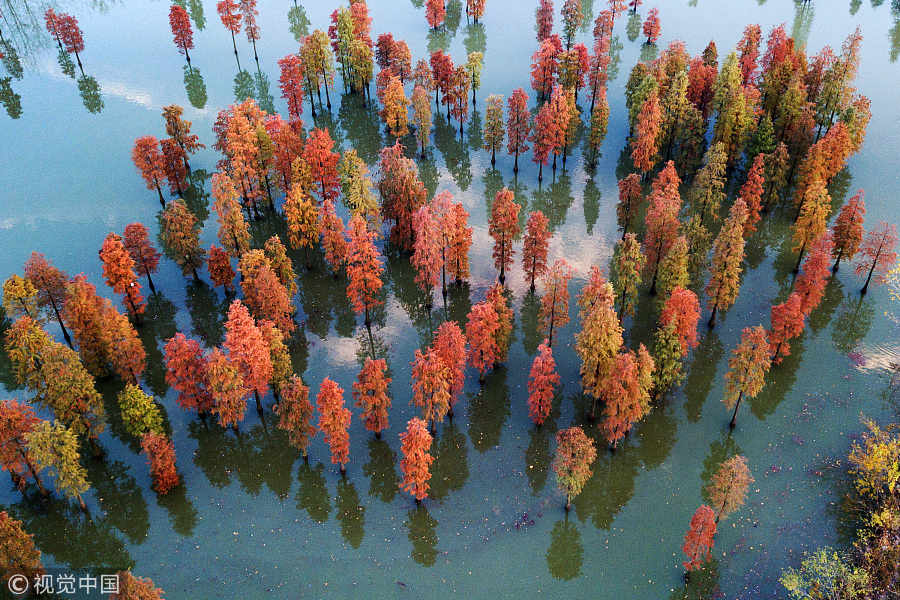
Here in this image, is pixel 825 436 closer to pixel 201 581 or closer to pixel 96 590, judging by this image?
pixel 201 581

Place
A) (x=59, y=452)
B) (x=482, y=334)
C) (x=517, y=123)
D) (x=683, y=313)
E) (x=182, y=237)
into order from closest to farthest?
1. (x=59, y=452)
2. (x=482, y=334)
3. (x=683, y=313)
4. (x=182, y=237)
5. (x=517, y=123)

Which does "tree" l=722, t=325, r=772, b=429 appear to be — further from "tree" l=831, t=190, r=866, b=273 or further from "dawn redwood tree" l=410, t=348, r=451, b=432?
"dawn redwood tree" l=410, t=348, r=451, b=432

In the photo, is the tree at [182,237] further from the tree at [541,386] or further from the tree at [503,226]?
the tree at [541,386]

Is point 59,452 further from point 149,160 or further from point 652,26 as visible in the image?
point 652,26

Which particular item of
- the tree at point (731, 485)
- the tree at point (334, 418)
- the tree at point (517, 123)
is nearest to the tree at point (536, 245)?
the tree at point (517, 123)

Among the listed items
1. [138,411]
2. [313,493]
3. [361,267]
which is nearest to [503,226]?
[361,267]

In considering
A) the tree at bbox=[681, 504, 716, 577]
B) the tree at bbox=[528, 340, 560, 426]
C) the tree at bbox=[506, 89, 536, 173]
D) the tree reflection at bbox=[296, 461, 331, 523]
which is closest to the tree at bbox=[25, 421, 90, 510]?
the tree reflection at bbox=[296, 461, 331, 523]
